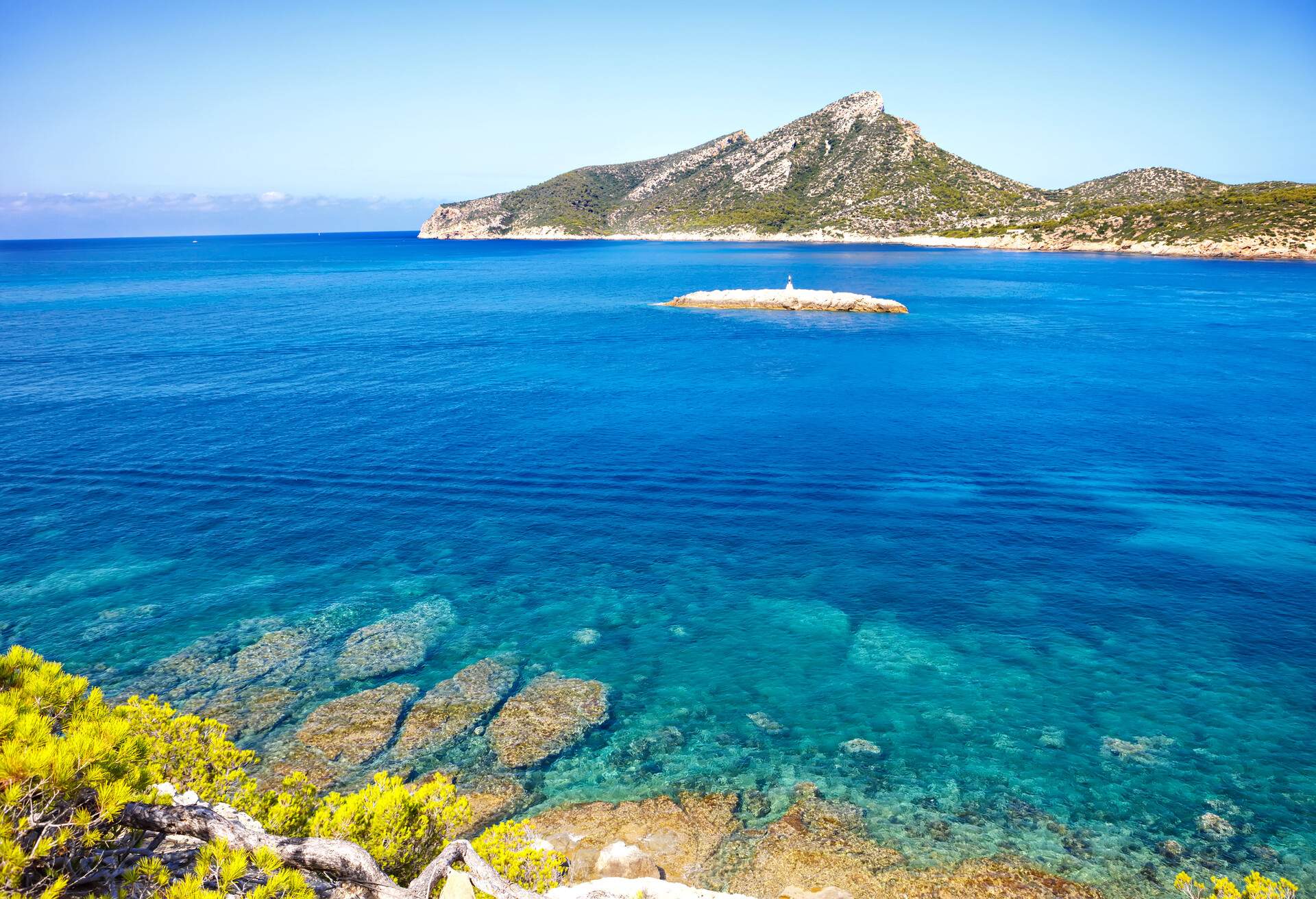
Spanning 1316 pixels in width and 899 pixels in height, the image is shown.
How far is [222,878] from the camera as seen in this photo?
9.15 m

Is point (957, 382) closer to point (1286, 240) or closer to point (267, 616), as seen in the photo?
point (267, 616)

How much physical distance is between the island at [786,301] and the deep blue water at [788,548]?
3337cm

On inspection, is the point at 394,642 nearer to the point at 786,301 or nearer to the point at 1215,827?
the point at 1215,827

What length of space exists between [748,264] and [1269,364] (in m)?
124

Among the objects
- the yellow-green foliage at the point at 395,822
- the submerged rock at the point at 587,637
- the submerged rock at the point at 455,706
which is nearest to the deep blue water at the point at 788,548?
the submerged rock at the point at 587,637

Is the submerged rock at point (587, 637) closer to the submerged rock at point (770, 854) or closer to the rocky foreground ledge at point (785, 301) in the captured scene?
the submerged rock at point (770, 854)

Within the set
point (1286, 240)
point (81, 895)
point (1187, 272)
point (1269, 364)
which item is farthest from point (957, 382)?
point (1286, 240)

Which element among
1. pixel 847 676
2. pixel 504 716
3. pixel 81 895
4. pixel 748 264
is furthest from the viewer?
pixel 748 264

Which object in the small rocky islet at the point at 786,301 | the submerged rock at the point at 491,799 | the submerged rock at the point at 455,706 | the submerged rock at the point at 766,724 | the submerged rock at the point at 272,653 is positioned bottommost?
the submerged rock at the point at 766,724

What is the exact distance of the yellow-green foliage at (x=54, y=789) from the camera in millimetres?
7641

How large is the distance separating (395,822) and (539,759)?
25.1ft

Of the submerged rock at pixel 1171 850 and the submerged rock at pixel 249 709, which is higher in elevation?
the submerged rock at pixel 249 709

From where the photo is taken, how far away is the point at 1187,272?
15100cm

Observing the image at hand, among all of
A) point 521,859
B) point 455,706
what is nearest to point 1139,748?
point 521,859
